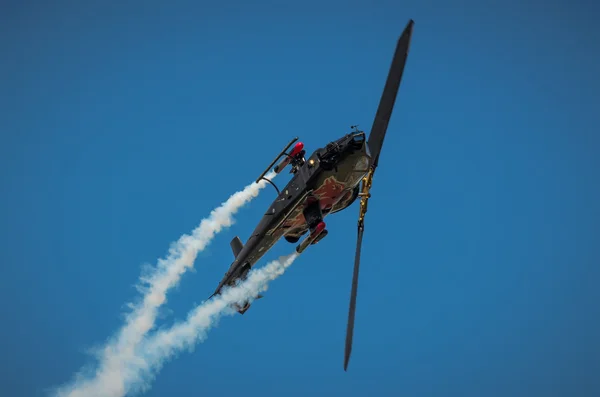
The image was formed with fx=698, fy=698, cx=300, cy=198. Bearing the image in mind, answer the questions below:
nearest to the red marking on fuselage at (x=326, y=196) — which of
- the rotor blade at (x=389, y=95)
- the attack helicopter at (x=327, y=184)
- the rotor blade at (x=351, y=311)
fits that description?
the attack helicopter at (x=327, y=184)

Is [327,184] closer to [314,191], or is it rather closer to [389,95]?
[314,191]

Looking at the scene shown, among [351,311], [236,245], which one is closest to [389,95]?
[351,311]

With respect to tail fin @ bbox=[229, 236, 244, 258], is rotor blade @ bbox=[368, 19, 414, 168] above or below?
below

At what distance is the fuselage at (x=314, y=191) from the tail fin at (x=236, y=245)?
158 cm

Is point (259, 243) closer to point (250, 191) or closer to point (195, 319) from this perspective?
point (250, 191)

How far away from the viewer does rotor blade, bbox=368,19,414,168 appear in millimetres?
35531

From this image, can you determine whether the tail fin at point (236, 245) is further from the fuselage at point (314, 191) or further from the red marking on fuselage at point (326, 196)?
the red marking on fuselage at point (326, 196)

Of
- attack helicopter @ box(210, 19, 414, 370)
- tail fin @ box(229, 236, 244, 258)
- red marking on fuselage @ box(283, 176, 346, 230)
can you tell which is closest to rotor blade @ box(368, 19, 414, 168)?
attack helicopter @ box(210, 19, 414, 370)

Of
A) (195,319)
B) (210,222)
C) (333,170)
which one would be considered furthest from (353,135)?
(195,319)

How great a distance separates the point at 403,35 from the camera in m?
35.4

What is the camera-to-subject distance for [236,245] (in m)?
46.5

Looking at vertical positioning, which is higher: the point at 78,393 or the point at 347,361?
the point at 78,393

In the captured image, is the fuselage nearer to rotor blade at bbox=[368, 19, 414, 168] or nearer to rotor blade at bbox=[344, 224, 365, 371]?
rotor blade at bbox=[368, 19, 414, 168]

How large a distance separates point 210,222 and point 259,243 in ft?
23.2
